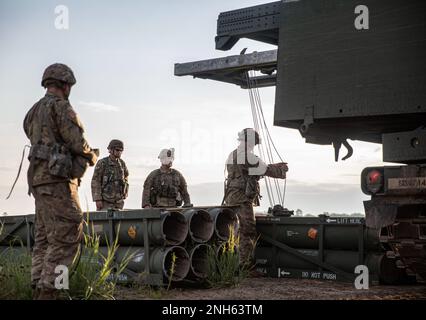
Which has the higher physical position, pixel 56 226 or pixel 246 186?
pixel 246 186

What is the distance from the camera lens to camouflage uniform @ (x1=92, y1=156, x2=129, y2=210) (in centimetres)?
1330

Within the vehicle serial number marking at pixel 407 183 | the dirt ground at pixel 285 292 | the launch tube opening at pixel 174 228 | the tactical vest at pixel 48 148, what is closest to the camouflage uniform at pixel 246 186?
the dirt ground at pixel 285 292

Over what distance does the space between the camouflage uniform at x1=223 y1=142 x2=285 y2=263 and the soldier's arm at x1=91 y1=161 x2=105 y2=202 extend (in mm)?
2699

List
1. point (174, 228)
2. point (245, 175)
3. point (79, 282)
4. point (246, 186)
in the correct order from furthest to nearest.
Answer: point (245, 175) < point (246, 186) < point (174, 228) < point (79, 282)

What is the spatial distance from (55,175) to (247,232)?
5315 mm

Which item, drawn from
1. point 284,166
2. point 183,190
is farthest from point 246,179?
point 183,190

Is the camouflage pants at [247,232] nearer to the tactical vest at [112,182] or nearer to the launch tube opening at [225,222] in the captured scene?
the launch tube opening at [225,222]

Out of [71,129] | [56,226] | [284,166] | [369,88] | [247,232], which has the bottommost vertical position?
[247,232]

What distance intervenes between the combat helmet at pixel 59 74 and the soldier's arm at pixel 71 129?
0.84 ft

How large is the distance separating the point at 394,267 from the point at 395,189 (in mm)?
3245

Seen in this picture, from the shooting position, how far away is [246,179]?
38.7 feet

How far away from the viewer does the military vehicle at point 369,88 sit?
7.54 metres

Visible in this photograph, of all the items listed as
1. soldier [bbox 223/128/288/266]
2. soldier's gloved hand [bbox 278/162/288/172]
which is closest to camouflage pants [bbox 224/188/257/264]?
soldier [bbox 223/128/288/266]

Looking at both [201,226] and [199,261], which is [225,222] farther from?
[199,261]
